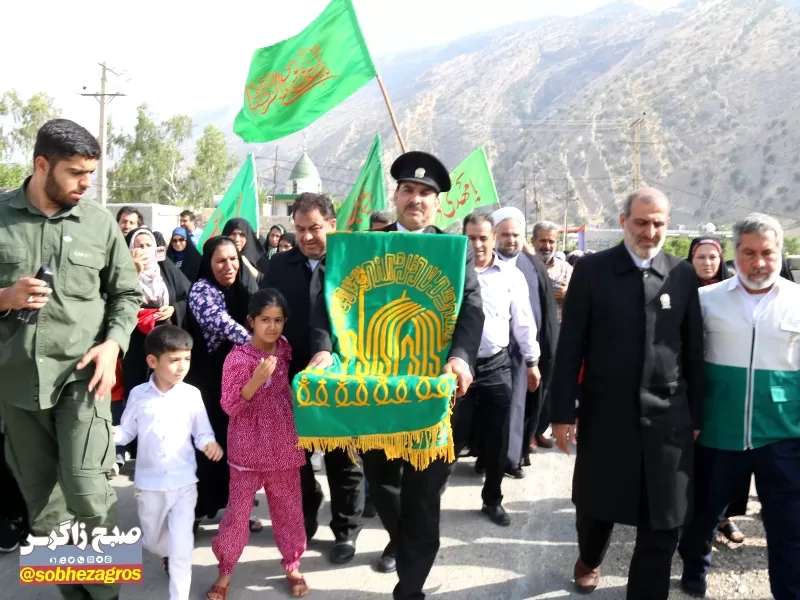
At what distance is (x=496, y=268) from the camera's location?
4934 millimetres

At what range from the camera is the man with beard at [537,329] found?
5184mm

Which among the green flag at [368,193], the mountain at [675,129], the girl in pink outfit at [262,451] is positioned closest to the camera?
the girl in pink outfit at [262,451]

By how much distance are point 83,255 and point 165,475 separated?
1.16 metres

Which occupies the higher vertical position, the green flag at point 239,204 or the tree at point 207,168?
the tree at point 207,168

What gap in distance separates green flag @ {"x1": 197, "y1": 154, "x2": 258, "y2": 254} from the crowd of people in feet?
11.5

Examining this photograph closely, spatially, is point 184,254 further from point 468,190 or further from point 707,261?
point 707,261

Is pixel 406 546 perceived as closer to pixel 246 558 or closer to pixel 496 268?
pixel 246 558

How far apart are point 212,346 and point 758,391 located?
302 cm

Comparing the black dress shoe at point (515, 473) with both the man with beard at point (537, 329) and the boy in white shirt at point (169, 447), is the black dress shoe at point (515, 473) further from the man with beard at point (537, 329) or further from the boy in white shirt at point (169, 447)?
the boy in white shirt at point (169, 447)

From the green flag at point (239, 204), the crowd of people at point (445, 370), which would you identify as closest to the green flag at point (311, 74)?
the green flag at point (239, 204)

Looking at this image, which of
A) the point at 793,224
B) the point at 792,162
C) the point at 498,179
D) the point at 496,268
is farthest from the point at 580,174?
the point at 496,268

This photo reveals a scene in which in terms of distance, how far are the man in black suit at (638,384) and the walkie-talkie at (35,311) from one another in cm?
242

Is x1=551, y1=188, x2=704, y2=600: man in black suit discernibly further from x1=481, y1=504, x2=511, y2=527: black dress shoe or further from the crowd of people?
x1=481, y1=504, x2=511, y2=527: black dress shoe

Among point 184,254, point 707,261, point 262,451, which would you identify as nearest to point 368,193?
point 184,254
